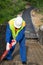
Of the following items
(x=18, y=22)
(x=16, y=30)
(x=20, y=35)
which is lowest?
(x=20, y=35)

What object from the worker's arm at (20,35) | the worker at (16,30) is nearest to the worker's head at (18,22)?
the worker at (16,30)

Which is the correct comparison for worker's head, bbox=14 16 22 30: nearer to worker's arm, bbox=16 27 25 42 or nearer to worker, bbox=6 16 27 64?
worker, bbox=6 16 27 64

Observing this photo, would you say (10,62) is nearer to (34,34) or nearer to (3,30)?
(3,30)

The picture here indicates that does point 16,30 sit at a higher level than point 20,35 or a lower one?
higher

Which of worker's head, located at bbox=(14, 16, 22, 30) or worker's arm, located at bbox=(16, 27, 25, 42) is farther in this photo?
worker's arm, located at bbox=(16, 27, 25, 42)

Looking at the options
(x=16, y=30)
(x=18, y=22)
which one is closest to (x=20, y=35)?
(x=16, y=30)

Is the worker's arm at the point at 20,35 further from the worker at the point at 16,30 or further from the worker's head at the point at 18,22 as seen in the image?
the worker's head at the point at 18,22

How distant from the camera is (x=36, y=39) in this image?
476 inches

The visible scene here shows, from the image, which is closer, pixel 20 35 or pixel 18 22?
pixel 18 22

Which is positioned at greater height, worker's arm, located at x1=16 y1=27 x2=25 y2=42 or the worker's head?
the worker's head

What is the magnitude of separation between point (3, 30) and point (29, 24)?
110 inches

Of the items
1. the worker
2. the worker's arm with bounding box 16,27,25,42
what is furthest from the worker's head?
the worker's arm with bounding box 16,27,25,42

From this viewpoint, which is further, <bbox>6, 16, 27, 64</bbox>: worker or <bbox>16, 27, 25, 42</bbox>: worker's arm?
<bbox>16, 27, 25, 42</bbox>: worker's arm

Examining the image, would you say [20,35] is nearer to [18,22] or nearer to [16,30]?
[16,30]
